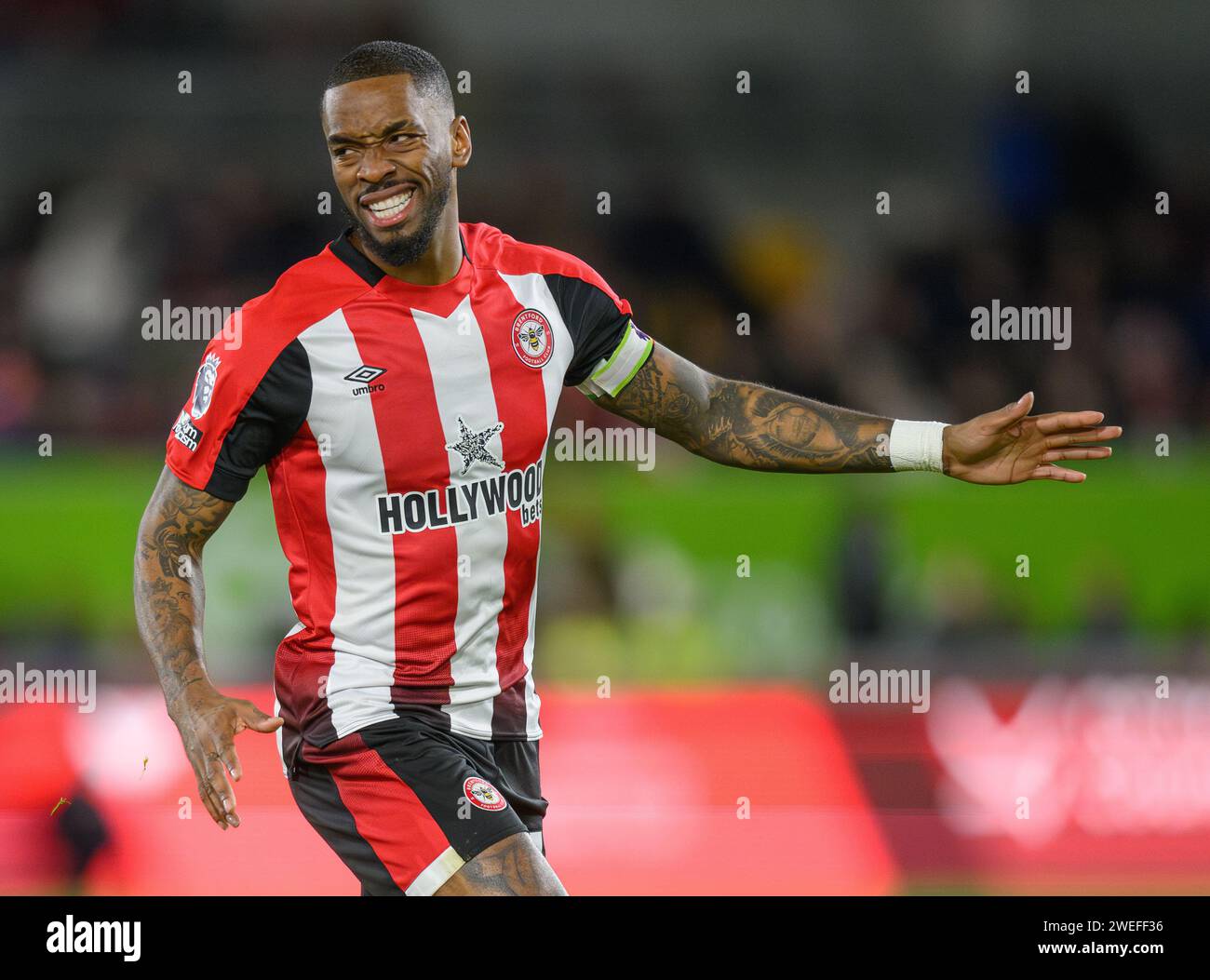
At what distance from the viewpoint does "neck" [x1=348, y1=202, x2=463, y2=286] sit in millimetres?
3652

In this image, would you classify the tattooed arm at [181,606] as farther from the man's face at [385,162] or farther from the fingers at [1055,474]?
the fingers at [1055,474]

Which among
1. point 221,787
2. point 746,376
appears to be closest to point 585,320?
point 221,787

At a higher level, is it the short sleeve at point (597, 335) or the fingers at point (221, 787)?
the short sleeve at point (597, 335)

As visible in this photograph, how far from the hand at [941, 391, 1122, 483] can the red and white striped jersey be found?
40.3 inches

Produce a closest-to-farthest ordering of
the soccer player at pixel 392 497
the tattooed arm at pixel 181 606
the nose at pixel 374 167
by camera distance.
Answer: the tattooed arm at pixel 181 606
the soccer player at pixel 392 497
the nose at pixel 374 167

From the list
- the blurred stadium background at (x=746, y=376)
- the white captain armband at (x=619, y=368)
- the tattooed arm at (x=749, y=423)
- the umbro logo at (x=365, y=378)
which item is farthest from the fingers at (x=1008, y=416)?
the blurred stadium background at (x=746, y=376)

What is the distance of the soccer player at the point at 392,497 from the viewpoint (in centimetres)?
341

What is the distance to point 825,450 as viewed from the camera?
395 centimetres

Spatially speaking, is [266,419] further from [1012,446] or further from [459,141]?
[1012,446]

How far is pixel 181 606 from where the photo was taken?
11.4 ft

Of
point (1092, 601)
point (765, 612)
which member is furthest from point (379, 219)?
point (1092, 601)

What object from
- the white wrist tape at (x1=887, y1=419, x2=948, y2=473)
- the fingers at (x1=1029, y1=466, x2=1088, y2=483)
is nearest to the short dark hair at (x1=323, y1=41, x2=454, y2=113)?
the white wrist tape at (x1=887, y1=419, x2=948, y2=473)

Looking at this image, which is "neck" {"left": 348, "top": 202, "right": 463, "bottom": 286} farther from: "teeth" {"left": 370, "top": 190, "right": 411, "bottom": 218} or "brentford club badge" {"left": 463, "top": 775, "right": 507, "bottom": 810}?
"brentford club badge" {"left": 463, "top": 775, "right": 507, "bottom": 810}
